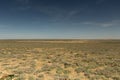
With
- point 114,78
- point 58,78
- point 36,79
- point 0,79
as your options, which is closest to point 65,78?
point 58,78

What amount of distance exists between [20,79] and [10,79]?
0.63 meters

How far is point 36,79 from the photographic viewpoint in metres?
8.67

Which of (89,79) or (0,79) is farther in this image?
(89,79)

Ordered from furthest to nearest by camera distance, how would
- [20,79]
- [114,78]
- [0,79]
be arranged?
[114,78] < [20,79] < [0,79]

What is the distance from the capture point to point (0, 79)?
314 inches

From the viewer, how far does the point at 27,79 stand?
8.66m

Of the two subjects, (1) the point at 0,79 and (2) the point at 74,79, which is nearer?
(1) the point at 0,79

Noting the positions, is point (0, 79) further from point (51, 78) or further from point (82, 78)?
point (82, 78)

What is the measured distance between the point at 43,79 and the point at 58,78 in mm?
1037

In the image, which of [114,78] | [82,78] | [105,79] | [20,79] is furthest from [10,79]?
[114,78]

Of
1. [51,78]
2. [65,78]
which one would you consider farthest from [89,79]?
[51,78]

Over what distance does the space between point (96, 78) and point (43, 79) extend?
372cm

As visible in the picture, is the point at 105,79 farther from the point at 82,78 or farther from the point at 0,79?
the point at 0,79

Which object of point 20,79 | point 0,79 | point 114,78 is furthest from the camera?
point 114,78
